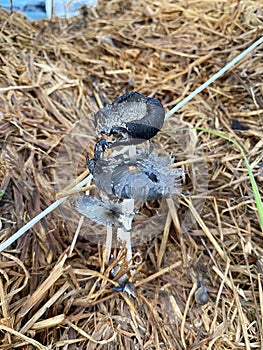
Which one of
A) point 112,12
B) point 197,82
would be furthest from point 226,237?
point 112,12

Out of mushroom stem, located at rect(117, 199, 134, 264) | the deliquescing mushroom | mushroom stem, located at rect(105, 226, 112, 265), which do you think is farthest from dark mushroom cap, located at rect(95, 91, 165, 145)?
mushroom stem, located at rect(105, 226, 112, 265)

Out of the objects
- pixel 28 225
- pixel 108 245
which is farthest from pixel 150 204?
pixel 28 225

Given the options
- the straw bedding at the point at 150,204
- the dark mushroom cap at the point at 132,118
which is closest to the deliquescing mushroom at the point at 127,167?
the dark mushroom cap at the point at 132,118

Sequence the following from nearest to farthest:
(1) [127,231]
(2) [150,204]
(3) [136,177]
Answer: (3) [136,177] < (1) [127,231] < (2) [150,204]

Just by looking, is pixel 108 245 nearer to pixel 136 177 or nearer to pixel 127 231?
pixel 127 231

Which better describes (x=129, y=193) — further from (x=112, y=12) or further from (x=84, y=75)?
(x=112, y=12)

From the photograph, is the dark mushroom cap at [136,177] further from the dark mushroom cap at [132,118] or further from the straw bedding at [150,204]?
the straw bedding at [150,204]
